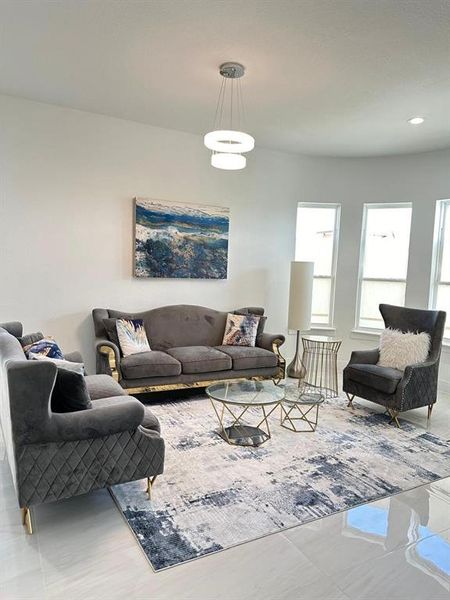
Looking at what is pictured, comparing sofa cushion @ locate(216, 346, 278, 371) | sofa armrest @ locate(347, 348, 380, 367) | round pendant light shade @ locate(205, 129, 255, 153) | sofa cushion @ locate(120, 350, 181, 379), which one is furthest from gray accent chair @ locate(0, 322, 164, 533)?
sofa armrest @ locate(347, 348, 380, 367)

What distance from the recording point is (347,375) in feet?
14.0

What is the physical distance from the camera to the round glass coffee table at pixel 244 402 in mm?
3201

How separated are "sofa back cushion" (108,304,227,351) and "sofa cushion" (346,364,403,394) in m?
1.67

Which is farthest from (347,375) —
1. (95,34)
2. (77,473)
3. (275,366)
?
(95,34)

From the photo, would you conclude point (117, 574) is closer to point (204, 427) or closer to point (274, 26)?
point (204, 427)

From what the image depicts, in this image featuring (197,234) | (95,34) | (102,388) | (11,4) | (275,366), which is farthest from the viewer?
(197,234)

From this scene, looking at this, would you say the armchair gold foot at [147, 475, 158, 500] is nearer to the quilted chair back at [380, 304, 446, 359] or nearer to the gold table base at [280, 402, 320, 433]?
the gold table base at [280, 402, 320, 433]

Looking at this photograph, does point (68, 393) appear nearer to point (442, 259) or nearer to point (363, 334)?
point (363, 334)

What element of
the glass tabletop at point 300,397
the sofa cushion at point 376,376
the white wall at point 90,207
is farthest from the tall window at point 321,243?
the glass tabletop at point 300,397

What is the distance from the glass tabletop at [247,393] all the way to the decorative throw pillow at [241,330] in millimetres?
1155

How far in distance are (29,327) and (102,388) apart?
1.72 metres

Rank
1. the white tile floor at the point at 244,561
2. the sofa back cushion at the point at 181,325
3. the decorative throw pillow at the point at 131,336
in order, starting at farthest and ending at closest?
the sofa back cushion at the point at 181,325 → the decorative throw pillow at the point at 131,336 → the white tile floor at the point at 244,561

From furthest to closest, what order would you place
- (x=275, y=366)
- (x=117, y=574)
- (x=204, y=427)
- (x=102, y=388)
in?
1. (x=275, y=366)
2. (x=204, y=427)
3. (x=102, y=388)
4. (x=117, y=574)

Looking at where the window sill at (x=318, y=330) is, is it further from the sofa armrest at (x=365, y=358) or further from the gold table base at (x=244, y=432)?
the gold table base at (x=244, y=432)
